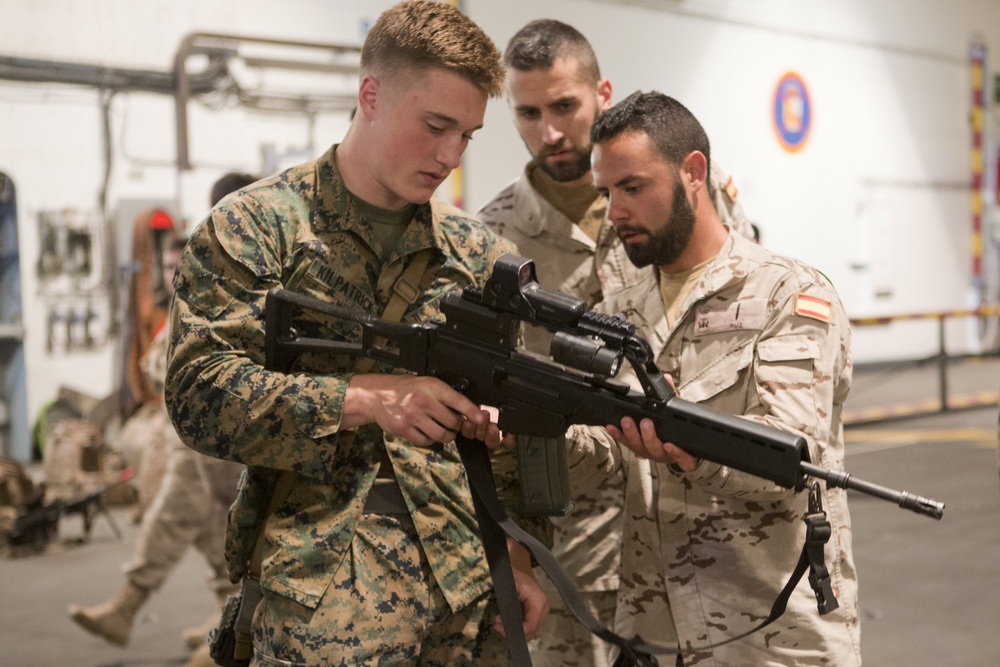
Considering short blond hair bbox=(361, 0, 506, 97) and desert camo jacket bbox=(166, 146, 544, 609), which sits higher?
short blond hair bbox=(361, 0, 506, 97)

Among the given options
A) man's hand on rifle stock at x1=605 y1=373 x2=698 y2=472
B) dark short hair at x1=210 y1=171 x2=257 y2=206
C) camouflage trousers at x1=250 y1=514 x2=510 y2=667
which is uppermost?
dark short hair at x1=210 y1=171 x2=257 y2=206

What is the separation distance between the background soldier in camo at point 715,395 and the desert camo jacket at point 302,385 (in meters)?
0.31

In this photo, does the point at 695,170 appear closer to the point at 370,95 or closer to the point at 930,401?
the point at 370,95

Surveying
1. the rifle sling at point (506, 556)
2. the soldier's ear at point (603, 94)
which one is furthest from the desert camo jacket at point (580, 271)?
the rifle sling at point (506, 556)

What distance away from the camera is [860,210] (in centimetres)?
921

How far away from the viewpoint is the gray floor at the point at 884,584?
11.8 ft

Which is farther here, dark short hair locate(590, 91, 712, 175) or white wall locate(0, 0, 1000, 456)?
white wall locate(0, 0, 1000, 456)

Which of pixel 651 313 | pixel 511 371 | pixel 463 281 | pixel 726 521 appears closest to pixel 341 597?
pixel 511 371

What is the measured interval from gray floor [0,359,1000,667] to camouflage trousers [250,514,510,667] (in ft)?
7.83

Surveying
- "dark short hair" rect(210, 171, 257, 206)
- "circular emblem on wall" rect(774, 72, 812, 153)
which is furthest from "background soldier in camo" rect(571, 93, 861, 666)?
"circular emblem on wall" rect(774, 72, 812, 153)

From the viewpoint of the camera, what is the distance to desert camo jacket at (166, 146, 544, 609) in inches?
55.4

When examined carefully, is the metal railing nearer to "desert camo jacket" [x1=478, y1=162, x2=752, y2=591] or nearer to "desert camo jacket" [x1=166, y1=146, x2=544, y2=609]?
"desert camo jacket" [x1=478, y1=162, x2=752, y2=591]

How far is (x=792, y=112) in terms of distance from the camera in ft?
27.7

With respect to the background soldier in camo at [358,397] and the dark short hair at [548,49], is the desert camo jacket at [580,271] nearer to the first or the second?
the dark short hair at [548,49]
